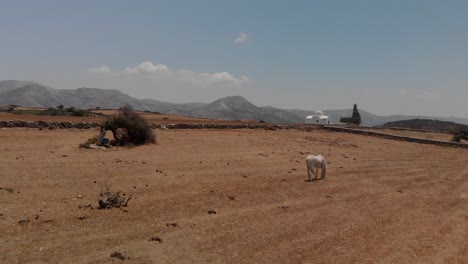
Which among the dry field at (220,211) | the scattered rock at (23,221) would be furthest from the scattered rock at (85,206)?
the scattered rock at (23,221)

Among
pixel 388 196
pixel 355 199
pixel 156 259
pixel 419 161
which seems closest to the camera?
pixel 156 259

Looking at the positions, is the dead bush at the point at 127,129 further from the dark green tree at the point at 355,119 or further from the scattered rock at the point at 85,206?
the dark green tree at the point at 355,119

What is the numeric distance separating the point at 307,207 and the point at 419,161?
829 inches

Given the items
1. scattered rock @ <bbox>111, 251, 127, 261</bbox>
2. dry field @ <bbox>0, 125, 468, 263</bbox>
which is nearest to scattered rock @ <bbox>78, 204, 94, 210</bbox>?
dry field @ <bbox>0, 125, 468, 263</bbox>

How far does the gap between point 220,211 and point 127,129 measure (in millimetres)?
17987

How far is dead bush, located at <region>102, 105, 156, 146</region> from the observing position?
3022cm

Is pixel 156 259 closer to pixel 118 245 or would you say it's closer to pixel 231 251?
pixel 118 245

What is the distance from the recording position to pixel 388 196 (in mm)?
18781

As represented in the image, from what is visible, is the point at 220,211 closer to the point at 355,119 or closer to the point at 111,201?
the point at 111,201

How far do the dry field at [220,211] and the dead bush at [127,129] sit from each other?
324 cm

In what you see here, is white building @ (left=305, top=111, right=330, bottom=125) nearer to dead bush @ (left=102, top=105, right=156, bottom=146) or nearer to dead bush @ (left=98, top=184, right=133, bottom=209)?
dead bush @ (left=102, top=105, right=156, bottom=146)

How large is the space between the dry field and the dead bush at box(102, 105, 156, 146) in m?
3.24

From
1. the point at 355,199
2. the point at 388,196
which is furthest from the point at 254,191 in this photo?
the point at 388,196

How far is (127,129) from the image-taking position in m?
30.6
